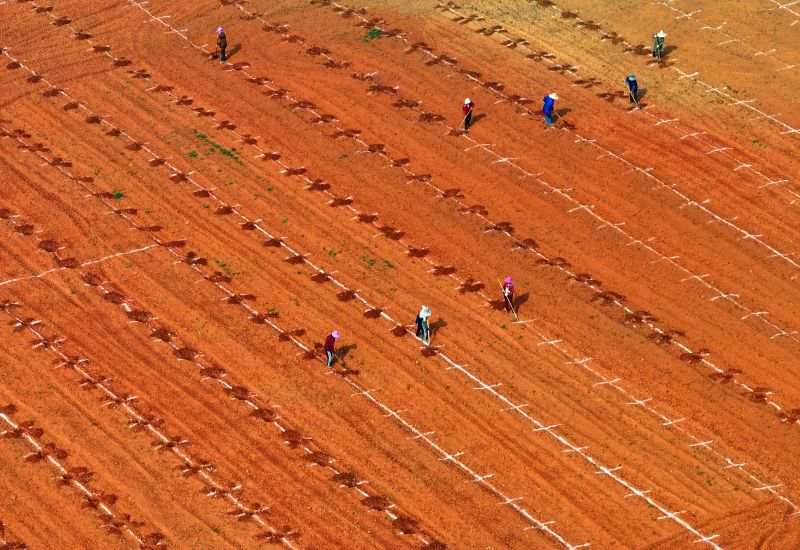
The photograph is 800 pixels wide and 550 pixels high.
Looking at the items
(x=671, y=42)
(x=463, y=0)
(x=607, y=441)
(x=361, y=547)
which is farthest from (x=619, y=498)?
(x=463, y=0)

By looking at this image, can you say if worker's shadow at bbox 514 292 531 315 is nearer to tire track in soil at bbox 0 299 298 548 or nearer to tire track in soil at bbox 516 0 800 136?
tire track in soil at bbox 0 299 298 548

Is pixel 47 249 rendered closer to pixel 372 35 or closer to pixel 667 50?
pixel 372 35

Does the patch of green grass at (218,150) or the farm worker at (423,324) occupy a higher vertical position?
the patch of green grass at (218,150)

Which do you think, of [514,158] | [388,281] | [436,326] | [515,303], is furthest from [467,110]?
[436,326]

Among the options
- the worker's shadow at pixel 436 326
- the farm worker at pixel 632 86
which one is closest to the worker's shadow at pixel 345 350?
the worker's shadow at pixel 436 326

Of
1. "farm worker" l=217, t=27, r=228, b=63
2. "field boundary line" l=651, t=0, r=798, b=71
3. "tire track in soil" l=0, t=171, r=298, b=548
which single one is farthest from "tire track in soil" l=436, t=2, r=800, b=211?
"tire track in soil" l=0, t=171, r=298, b=548

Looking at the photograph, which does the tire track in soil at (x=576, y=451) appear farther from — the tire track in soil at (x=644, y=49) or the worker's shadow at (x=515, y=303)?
the tire track in soil at (x=644, y=49)

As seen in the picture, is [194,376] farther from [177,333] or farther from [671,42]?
[671,42]
